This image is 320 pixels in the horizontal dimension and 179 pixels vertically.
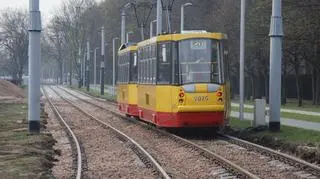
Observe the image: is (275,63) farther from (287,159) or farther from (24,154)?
(24,154)

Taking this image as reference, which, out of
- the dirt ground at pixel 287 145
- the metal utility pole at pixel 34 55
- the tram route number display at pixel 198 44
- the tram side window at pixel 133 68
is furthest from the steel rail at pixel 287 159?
the tram side window at pixel 133 68

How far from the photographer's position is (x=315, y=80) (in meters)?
52.4

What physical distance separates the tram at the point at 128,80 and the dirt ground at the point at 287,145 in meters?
6.94

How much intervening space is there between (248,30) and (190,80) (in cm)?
3079

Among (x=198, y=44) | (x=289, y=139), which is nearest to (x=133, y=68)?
(x=198, y=44)

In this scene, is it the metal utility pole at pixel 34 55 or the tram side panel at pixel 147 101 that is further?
the tram side panel at pixel 147 101

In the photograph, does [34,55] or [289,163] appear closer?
[289,163]

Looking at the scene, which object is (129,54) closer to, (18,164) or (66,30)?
(18,164)

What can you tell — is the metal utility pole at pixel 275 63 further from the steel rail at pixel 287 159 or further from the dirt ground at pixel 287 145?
the steel rail at pixel 287 159

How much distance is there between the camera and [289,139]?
20.1 meters

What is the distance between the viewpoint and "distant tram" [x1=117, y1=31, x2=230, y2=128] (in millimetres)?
22109

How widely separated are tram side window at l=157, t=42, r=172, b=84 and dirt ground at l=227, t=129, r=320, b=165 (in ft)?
10.4

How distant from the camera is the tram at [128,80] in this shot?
30.3 m

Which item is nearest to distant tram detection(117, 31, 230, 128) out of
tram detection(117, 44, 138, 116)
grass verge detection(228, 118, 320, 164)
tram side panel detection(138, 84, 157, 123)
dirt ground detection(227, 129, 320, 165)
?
tram side panel detection(138, 84, 157, 123)
